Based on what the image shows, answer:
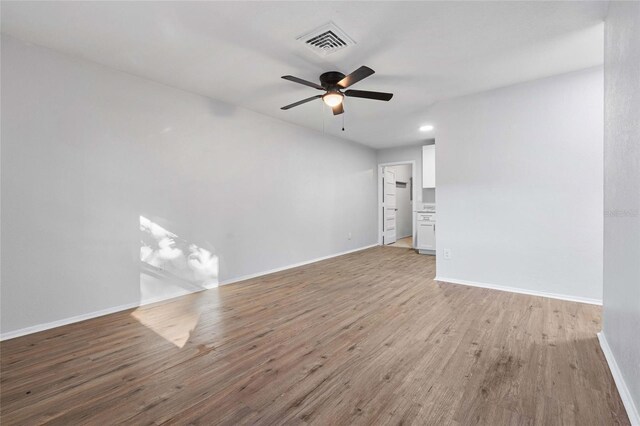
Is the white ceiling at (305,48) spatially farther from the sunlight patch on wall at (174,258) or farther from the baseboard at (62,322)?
the baseboard at (62,322)

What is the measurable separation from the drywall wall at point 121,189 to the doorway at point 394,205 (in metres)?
3.29

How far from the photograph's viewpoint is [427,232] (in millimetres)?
6246

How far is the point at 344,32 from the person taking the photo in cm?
236

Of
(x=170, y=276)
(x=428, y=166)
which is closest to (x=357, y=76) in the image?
Answer: (x=170, y=276)

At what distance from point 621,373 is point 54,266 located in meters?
4.29

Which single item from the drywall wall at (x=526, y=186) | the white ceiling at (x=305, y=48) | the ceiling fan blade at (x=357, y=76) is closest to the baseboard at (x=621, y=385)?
the drywall wall at (x=526, y=186)

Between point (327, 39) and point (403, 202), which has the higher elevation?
point (327, 39)

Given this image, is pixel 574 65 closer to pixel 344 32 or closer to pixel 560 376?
pixel 344 32

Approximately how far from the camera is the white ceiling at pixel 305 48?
211 centimetres

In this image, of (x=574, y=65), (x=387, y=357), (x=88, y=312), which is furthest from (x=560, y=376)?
(x=88, y=312)

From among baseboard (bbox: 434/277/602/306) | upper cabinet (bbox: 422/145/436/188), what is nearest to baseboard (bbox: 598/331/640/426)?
baseboard (bbox: 434/277/602/306)

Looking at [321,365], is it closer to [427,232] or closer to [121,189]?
[121,189]

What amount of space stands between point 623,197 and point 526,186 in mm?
1887

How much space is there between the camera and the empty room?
1.63m
